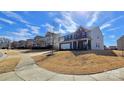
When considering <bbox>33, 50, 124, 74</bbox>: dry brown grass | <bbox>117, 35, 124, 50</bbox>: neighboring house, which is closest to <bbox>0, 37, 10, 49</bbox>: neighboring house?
<bbox>33, 50, 124, 74</bbox>: dry brown grass

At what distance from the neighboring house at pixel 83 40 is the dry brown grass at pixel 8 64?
1160mm

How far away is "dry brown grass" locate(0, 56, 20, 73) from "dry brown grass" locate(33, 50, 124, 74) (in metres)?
0.48

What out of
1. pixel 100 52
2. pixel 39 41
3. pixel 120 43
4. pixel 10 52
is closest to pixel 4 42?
pixel 10 52

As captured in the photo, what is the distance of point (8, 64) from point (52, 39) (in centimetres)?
119

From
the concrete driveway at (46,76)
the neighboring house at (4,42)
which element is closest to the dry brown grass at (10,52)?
the neighboring house at (4,42)

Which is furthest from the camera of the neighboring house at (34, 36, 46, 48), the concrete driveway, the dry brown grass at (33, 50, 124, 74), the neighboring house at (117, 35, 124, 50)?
the neighboring house at (34, 36, 46, 48)

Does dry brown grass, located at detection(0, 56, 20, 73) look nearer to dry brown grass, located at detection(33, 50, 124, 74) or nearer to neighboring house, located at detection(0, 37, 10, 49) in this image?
neighboring house, located at detection(0, 37, 10, 49)

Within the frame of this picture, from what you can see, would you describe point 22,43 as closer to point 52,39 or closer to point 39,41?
point 39,41

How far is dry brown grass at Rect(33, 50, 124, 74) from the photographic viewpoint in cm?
310

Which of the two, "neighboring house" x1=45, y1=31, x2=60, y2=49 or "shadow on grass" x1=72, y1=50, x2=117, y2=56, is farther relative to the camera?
"neighboring house" x1=45, y1=31, x2=60, y2=49

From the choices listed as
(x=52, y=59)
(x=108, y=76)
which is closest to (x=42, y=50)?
(x=52, y=59)
